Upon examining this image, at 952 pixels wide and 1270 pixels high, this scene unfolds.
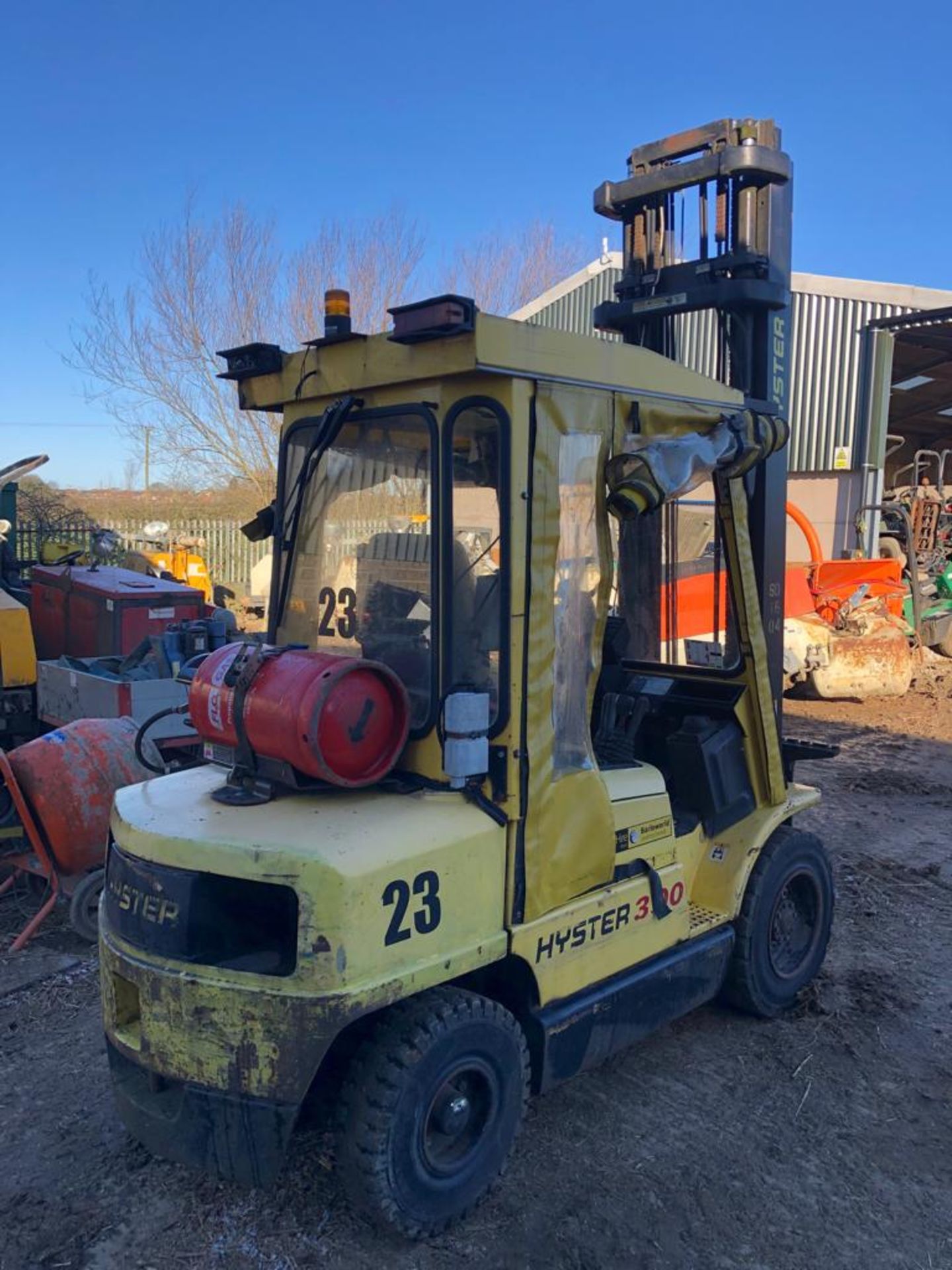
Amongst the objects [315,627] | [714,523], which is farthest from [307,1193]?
[714,523]

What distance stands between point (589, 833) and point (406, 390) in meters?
1.49

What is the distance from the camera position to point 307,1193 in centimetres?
322

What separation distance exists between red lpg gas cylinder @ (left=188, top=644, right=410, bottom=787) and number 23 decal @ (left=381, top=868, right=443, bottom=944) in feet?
1.10

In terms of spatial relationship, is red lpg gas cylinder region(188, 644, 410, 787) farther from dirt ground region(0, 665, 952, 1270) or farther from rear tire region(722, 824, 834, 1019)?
rear tire region(722, 824, 834, 1019)

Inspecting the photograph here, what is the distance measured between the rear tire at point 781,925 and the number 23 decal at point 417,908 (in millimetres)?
1794

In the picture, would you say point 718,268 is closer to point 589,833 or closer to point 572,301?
point 589,833

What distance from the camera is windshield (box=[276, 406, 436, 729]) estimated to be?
10.5 feet

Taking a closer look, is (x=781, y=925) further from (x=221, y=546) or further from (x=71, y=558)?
(x=221, y=546)

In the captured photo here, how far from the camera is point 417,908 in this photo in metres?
2.87

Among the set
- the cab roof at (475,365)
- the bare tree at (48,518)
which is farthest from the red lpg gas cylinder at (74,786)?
the bare tree at (48,518)

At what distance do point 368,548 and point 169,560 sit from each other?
1429 cm

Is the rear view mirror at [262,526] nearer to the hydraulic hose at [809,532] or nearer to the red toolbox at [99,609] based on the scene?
the red toolbox at [99,609]

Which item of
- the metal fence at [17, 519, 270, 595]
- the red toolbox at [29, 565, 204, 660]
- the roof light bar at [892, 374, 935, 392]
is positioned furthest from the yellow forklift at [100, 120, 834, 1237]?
the roof light bar at [892, 374, 935, 392]

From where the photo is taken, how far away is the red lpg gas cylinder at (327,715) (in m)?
2.91
